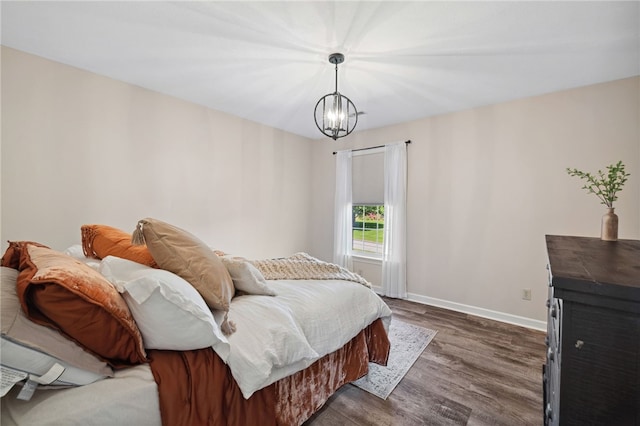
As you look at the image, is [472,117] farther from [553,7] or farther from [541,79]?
[553,7]

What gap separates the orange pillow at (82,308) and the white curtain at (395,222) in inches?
136

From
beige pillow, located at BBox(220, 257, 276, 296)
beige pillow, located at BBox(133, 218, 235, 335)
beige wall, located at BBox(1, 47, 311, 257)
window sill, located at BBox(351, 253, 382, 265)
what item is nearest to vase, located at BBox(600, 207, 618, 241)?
beige pillow, located at BBox(220, 257, 276, 296)

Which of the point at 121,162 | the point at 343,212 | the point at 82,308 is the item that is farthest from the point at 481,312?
the point at 121,162

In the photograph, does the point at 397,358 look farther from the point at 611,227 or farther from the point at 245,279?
the point at 611,227

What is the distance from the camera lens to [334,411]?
1.73 metres

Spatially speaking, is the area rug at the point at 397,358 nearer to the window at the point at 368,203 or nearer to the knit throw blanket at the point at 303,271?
the knit throw blanket at the point at 303,271

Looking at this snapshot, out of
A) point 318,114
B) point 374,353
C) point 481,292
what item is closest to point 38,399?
point 374,353

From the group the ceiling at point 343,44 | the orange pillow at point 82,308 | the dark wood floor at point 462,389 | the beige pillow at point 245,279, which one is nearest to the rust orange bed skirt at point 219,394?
the orange pillow at point 82,308

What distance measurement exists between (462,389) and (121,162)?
371 centimetres

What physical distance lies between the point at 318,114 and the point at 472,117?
197cm

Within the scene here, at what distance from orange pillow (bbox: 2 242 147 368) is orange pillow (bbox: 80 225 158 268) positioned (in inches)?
19.1

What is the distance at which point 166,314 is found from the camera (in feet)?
3.34

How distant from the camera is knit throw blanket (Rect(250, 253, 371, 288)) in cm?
214

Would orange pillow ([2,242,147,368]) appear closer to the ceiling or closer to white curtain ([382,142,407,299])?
the ceiling
